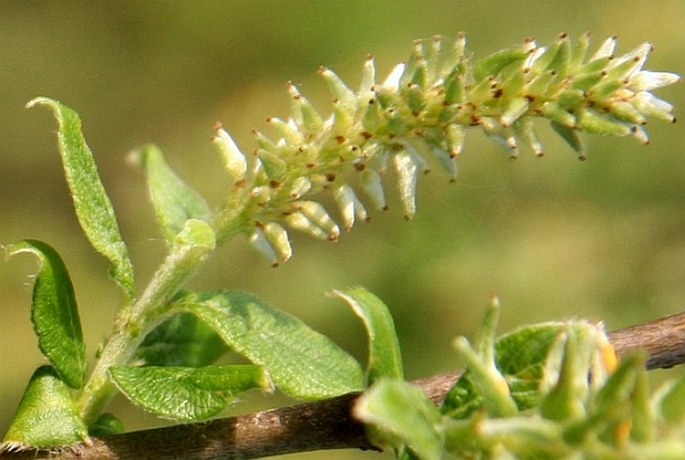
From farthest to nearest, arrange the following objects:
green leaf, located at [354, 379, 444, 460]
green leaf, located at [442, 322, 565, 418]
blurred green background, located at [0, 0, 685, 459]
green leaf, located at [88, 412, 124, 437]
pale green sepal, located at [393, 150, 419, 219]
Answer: blurred green background, located at [0, 0, 685, 459], green leaf, located at [88, 412, 124, 437], pale green sepal, located at [393, 150, 419, 219], green leaf, located at [442, 322, 565, 418], green leaf, located at [354, 379, 444, 460]

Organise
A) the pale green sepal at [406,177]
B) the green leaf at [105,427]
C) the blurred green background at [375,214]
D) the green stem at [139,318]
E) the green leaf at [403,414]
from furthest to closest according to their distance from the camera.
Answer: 1. the blurred green background at [375,214]
2. the green leaf at [105,427]
3. the green stem at [139,318]
4. the pale green sepal at [406,177]
5. the green leaf at [403,414]

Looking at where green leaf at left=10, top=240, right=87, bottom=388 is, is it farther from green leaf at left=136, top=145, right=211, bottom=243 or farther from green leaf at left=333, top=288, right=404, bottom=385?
green leaf at left=333, top=288, right=404, bottom=385

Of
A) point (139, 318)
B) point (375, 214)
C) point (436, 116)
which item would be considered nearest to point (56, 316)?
point (139, 318)

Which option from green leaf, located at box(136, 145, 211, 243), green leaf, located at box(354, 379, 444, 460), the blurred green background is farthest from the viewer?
the blurred green background

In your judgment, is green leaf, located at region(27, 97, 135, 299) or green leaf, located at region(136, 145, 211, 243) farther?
green leaf, located at region(136, 145, 211, 243)

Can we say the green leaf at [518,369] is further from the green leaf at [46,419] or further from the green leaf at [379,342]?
the green leaf at [46,419]

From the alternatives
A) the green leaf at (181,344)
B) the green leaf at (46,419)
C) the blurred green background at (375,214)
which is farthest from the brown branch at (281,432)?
the blurred green background at (375,214)

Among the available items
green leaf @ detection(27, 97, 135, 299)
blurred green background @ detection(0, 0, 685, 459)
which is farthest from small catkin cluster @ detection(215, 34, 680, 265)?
blurred green background @ detection(0, 0, 685, 459)

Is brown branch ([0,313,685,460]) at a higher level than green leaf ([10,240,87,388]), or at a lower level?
lower
